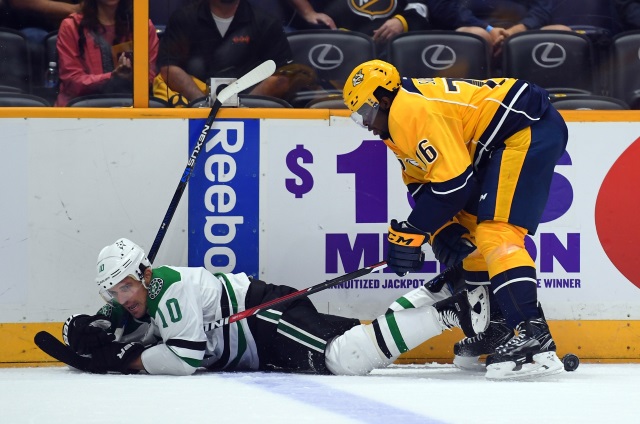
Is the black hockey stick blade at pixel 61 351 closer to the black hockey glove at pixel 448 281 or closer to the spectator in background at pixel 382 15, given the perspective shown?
the black hockey glove at pixel 448 281

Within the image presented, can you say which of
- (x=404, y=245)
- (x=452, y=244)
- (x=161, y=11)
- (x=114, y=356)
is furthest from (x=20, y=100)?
(x=452, y=244)

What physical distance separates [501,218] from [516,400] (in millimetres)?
799

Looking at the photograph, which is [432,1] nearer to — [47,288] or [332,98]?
[332,98]

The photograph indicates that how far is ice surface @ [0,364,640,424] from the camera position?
8.50 feet

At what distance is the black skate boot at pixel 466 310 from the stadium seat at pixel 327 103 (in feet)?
2.91

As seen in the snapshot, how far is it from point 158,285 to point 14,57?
1.16 metres

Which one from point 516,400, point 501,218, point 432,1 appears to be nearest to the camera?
point 516,400

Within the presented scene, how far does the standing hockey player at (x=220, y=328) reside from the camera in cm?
360

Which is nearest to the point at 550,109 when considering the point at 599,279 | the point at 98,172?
the point at 599,279

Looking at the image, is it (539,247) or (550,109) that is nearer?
(550,109)

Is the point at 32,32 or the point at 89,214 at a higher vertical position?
the point at 32,32

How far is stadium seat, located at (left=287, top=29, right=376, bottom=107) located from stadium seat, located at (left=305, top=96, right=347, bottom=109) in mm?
83

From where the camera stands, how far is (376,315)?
4.14 metres

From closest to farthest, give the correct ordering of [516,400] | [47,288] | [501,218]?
[516,400] → [501,218] → [47,288]
